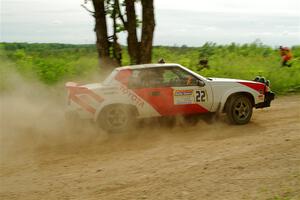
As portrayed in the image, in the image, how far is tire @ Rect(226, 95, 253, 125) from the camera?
30.8 feet

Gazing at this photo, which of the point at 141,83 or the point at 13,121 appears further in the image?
the point at 13,121

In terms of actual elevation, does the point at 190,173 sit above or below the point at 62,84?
below

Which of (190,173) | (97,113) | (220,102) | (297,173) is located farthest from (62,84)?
(297,173)

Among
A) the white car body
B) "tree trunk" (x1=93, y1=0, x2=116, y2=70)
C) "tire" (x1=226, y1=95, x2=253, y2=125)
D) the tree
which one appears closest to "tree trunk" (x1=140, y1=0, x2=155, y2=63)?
the tree

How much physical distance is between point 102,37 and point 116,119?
4.85m

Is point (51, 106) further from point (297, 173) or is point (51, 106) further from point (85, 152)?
point (297, 173)

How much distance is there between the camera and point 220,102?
30.6ft

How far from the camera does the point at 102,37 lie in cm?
1302

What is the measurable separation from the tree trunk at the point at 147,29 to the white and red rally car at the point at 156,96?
318 centimetres

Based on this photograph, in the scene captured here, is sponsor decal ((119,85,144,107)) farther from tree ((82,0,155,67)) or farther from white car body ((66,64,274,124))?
tree ((82,0,155,67))

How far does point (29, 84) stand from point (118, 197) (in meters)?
7.58

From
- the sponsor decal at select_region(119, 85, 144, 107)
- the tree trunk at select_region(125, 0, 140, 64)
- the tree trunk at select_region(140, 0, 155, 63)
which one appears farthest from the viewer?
the tree trunk at select_region(125, 0, 140, 64)

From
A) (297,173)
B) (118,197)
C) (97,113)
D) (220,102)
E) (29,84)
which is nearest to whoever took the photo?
(118,197)

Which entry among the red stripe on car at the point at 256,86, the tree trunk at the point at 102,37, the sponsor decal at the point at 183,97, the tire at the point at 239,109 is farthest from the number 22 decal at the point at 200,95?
the tree trunk at the point at 102,37
